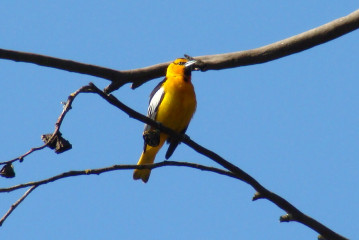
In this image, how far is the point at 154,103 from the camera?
21.0 ft

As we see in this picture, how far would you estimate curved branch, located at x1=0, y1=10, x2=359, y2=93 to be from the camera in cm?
464

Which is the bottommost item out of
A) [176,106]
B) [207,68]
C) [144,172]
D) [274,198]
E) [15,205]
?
[15,205]

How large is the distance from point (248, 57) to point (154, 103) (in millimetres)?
1737

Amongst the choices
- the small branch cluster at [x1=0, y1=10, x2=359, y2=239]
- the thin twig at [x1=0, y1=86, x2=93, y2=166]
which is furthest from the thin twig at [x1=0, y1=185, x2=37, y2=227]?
the thin twig at [x1=0, y1=86, x2=93, y2=166]

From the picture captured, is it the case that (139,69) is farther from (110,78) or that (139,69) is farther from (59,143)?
(59,143)

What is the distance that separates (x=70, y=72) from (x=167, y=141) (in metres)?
2.33

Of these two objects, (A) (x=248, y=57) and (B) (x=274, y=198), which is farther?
(A) (x=248, y=57)

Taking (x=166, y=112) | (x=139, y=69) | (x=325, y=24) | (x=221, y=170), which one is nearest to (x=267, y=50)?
(x=325, y=24)

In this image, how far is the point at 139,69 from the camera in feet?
16.1

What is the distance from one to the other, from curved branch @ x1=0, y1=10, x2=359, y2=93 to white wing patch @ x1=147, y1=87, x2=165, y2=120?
1.34 metres

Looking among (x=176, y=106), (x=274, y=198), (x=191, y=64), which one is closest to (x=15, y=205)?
→ (x=274, y=198)

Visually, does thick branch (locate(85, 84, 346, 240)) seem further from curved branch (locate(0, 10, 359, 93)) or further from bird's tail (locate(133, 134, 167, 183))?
bird's tail (locate(133, 134, 167, 183))

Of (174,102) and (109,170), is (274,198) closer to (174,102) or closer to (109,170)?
(109,170)

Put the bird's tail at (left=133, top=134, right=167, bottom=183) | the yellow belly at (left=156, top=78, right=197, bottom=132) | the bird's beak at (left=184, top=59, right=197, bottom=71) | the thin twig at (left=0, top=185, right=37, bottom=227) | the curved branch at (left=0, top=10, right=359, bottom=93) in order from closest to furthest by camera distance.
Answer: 1. the thin twig at (left=0, top=185, right=37, bottom=227)
2. the curved branch at (left=0, top=10, right=359, bottom=93)
3. the bird's beak at (left=184, top=59, right=197, bottom=71)
4. the yellow belly at (left=156, top=78, right=197, bottom=132)
5. the bird's tail at (left=133, top=134, right=167, bottom=183)
